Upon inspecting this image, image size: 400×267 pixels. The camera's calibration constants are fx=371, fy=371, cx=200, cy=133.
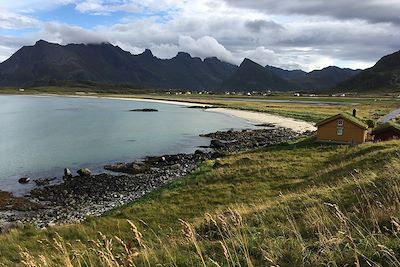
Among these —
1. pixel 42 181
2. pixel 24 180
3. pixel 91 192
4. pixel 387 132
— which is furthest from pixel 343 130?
pixel 24 180

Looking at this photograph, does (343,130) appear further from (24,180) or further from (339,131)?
(24,180)

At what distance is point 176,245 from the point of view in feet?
28.7

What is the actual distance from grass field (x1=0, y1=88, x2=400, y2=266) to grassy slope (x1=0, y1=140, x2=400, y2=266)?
40 mm

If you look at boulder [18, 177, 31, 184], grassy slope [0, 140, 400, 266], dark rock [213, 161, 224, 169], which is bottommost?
boulder [18, 177, 31, 184]

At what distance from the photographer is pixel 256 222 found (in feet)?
38.4

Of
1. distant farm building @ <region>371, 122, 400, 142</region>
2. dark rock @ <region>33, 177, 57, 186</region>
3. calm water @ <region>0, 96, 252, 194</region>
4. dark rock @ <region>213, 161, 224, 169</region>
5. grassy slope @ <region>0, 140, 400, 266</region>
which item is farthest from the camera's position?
calm water @ <region>0, 96, 252, 194</region>

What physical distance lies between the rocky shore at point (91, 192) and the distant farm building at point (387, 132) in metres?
19.2

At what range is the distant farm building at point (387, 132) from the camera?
133ft

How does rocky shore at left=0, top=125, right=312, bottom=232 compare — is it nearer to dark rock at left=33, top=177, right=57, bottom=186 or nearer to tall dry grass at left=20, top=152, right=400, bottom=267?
dark rock at left=33, top=177, right=57, bottom=186

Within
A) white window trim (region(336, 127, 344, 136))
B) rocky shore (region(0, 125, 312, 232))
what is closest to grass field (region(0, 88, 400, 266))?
white window trim (region(336, 127, 344, 136))

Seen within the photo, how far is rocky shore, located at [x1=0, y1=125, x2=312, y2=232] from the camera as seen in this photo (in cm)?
2806

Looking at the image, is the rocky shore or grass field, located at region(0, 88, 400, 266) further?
the rocky shore

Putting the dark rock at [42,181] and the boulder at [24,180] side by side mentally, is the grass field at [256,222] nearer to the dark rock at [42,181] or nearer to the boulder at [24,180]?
the dark rock at [42,181]

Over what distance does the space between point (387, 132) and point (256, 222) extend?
35805 millimetres
